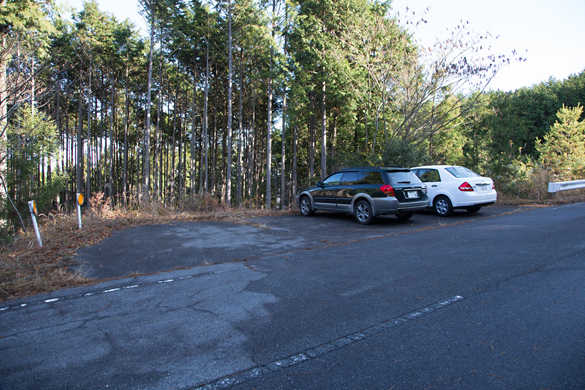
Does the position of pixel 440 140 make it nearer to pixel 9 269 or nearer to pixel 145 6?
pixel 145 6

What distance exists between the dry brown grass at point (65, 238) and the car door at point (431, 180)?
602 cm

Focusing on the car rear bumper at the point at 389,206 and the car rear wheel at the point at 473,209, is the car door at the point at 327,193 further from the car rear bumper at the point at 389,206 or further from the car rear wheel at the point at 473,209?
the car rear wheel at the point at 473,209

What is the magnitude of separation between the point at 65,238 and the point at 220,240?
3.71 meters

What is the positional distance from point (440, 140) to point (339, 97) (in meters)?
18.0

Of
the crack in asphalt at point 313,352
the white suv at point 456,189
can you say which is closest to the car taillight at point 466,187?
the white suv at point 456,189

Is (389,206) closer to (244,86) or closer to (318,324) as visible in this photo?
(318,324)

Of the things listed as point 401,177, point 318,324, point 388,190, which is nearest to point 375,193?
point 388,190

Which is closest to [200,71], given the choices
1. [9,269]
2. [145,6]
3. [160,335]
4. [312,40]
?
[145,6]

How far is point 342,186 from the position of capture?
1116 centimetres

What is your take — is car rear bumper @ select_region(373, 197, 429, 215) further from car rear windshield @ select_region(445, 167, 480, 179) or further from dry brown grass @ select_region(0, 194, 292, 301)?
dry brown grass @ select_region(0, 194, 292, 301)

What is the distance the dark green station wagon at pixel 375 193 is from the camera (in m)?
9.84

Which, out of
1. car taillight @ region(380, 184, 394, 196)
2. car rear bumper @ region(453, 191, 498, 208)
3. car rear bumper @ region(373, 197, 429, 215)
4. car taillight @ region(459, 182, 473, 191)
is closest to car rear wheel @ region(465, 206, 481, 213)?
car rear bumper @ region(453, 191, 498, 208)

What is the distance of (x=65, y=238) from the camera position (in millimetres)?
7883

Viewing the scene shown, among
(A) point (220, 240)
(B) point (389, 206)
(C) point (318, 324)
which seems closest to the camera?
(C) point (318, 324)
